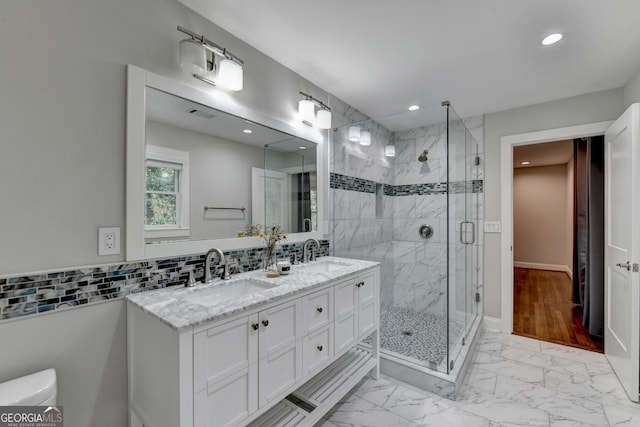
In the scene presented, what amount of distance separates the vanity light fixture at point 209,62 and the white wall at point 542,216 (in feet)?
22.7

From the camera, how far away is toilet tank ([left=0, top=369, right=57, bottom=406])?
2.87ft

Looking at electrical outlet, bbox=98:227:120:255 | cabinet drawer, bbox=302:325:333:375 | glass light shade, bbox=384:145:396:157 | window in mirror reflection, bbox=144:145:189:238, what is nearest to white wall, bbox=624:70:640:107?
glass light shade, bbox=384:145:396:157

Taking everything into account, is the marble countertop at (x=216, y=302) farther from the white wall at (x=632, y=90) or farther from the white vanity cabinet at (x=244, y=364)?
the white wall at (x=632, y=90)

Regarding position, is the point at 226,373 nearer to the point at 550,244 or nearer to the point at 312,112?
the point at 312,112

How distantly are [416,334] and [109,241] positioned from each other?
2706 mm

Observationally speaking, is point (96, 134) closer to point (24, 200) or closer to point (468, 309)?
point (24, 200)

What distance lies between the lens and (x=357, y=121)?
3111 millimetres

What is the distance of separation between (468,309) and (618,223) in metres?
1.46

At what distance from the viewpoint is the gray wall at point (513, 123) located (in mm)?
2600

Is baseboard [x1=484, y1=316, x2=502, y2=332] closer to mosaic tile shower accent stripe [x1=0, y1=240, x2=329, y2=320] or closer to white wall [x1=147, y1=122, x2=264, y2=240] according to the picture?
white wall [x1=147, y1=122, x2=264, y2=240]

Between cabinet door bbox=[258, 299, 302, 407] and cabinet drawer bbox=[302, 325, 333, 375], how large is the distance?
0.05 m

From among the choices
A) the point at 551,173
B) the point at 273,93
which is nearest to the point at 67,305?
the point at 273,93

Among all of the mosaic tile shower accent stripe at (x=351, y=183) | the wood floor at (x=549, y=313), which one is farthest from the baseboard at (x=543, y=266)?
the mosaic tile shower accent stripe at (x=351, y=183)

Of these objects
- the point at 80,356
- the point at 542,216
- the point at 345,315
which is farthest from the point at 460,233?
the point at 542,216
